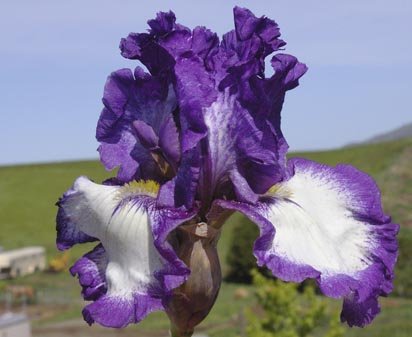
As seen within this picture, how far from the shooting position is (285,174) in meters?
2.13

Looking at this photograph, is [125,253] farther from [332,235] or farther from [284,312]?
[284,312]

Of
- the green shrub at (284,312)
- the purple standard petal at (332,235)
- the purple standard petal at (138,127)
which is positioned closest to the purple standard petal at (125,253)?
the purple standard petal at (138,127)

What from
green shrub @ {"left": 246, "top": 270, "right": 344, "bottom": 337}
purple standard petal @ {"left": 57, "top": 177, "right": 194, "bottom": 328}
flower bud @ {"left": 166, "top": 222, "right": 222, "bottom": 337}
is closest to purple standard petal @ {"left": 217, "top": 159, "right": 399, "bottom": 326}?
flower bud @ {"left": 166, "top": 222, "right": 222, "bottom": 337}

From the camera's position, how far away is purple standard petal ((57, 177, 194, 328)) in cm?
176

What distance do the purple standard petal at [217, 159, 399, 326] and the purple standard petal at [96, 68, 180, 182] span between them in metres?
0.31

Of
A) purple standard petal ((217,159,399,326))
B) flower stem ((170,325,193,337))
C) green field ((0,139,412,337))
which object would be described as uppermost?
purple standard petal ((217,159,399,326))

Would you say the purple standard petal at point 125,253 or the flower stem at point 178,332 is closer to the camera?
the purple standard petal at point 125,253

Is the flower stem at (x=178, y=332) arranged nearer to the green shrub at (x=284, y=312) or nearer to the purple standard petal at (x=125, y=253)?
the purple standard petal at (x=125, y=253)

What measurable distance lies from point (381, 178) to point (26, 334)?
111ft

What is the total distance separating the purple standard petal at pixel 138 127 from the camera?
6.87 ft

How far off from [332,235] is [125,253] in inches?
23.3

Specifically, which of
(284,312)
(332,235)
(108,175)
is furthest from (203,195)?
(108,175)

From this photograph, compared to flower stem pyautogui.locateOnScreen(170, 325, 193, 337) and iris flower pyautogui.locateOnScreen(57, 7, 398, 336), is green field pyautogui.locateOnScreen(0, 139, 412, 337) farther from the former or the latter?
flower stem pyautogui.locateOnScreen(170, 325, 193, 337)

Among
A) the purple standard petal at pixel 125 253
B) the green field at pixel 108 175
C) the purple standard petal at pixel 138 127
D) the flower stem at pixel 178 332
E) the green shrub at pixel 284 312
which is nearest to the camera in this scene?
the purple standard petal at pixel 125 253
